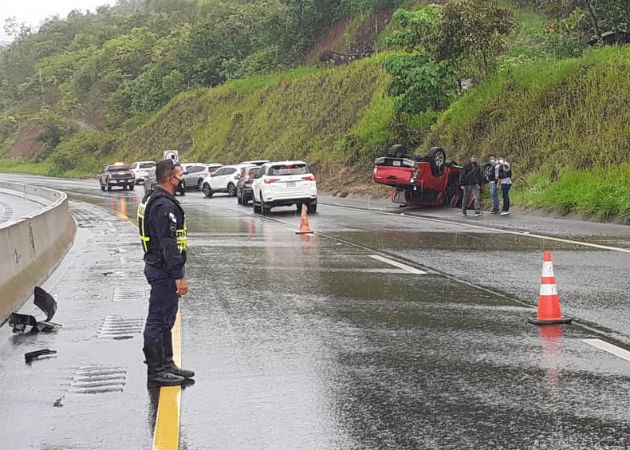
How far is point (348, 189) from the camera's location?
42031 mm

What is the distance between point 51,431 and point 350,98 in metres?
49.2

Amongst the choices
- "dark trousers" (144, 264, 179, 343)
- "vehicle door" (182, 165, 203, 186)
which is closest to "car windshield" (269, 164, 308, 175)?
"dark trousers" (144, 264, 179, 343)

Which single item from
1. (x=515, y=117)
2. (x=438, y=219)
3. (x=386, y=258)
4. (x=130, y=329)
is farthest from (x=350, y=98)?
(x=130, y=329)

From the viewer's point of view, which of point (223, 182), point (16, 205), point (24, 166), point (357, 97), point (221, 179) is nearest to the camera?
point (223, 182)

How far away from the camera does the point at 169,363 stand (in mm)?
6992

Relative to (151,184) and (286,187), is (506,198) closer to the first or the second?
(286,187)

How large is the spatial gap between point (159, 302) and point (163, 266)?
0.30 meters

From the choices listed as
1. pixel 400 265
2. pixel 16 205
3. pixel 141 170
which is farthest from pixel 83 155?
pixel 400 265

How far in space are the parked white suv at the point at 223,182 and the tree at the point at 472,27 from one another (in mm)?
13204

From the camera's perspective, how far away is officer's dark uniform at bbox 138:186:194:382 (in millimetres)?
6820

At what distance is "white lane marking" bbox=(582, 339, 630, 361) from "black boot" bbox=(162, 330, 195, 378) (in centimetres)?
359

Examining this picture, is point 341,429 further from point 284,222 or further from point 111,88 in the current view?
point 111,88

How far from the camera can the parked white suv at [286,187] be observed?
28141mm

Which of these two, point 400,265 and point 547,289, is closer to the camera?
point 547,289
